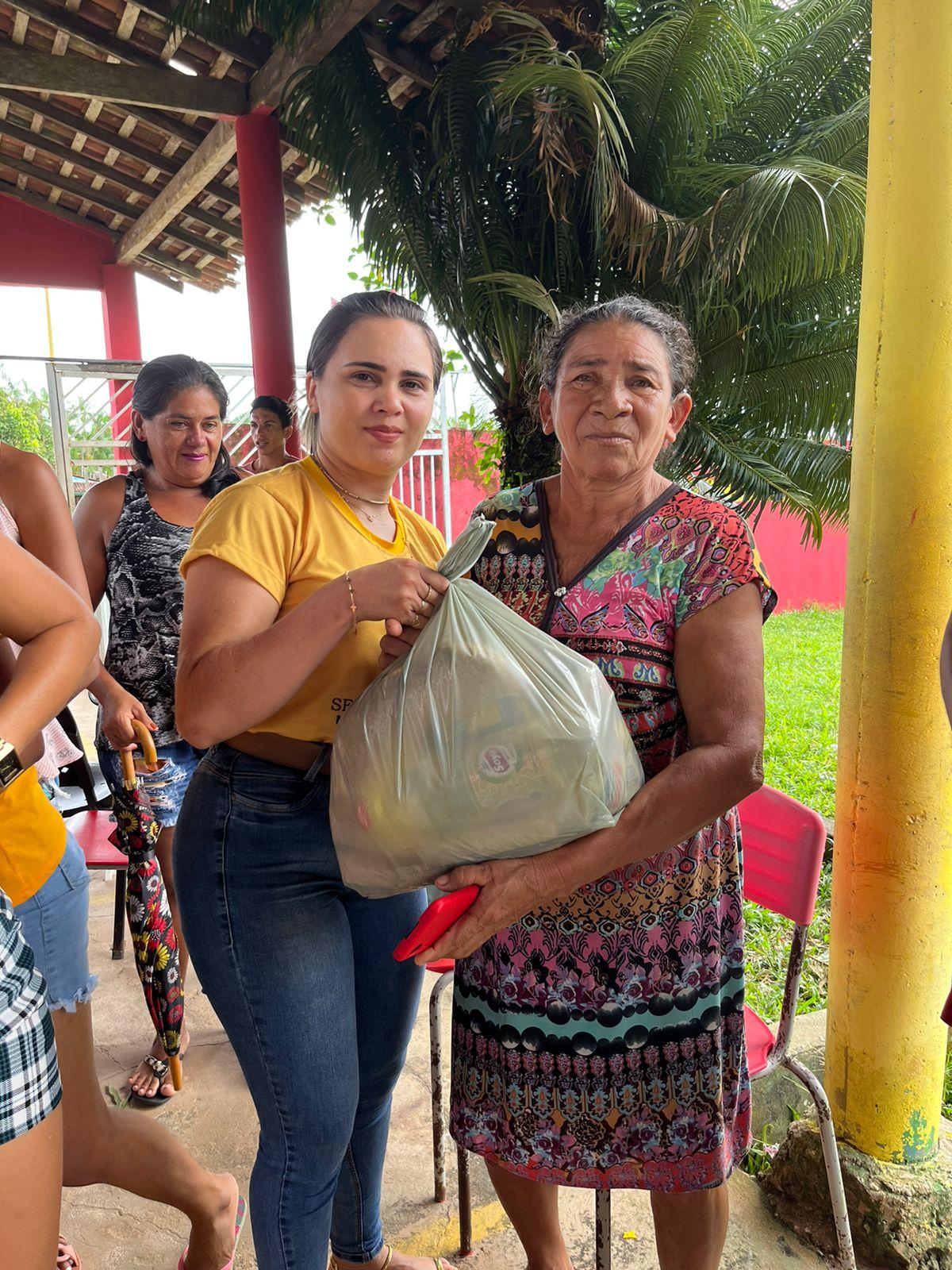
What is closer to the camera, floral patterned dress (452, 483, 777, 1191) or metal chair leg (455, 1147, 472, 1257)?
floral patterned dress (452, 483, 777, 1191)

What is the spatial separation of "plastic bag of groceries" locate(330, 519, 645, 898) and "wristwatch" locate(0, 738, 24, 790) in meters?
0.41

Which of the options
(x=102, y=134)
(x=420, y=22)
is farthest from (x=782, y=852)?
(x=102, y=134)

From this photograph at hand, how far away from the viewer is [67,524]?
183cm

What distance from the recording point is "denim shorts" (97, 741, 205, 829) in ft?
8.54

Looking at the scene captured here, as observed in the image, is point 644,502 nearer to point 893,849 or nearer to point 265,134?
point 893,849

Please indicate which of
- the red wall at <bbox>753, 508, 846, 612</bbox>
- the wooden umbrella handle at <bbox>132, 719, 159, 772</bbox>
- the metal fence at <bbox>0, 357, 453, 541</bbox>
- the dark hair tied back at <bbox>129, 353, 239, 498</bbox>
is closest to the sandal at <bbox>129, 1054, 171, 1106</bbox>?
the wooden umbrella handle at <bbox>132, 719, 159, 772</bbox>

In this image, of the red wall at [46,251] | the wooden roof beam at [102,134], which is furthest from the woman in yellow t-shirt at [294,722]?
the red wall at [46,251]

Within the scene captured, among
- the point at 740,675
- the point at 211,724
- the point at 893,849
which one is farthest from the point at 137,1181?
the point at 893,849

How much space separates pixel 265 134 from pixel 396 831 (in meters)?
5.96

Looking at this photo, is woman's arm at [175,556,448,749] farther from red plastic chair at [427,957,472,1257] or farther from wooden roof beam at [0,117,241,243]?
wooden roof beam at [0,117,241,243]

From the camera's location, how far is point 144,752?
96.4 inches

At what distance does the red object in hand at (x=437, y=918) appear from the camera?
123cm

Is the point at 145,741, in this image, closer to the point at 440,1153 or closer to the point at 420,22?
the point at 440,1153

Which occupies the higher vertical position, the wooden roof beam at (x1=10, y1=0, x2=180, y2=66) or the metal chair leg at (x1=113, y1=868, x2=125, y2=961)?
the wooden roof beam at (x1=10, y1=0, x2=180, y2=66)
